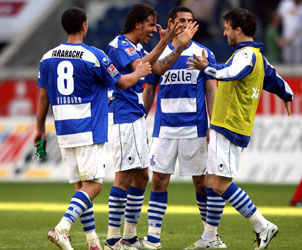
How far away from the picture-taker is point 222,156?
7492mm

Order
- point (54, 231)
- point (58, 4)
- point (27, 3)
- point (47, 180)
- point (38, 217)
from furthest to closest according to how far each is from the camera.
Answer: point (27, 3) → point (58, 4) → point (47, 180) → point (38, 217) → point (54, 231)

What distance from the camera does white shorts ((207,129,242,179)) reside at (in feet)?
24.5

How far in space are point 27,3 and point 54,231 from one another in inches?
632

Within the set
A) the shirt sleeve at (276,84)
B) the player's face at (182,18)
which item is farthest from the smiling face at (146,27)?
the shirt sleeve at (276,84)

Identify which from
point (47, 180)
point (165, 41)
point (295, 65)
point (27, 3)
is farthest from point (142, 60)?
point (27, 3)

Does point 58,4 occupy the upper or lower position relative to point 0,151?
upper

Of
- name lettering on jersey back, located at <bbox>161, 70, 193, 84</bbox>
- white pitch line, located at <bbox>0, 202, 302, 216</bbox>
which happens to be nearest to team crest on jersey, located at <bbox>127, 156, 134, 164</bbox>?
name lettering on jersey back, located at <bbox>161, 70, 193, 84</bbox>

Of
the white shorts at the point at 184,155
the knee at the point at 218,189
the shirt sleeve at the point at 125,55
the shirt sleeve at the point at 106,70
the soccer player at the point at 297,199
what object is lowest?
the soccer player at the point at 297,199

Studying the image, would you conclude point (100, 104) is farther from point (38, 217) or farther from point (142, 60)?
point (38, 217)

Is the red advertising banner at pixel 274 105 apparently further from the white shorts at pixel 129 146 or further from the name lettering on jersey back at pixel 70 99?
the name lettering on jersey back at pixel 70 99

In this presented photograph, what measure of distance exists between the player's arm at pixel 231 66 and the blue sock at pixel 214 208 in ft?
4.40

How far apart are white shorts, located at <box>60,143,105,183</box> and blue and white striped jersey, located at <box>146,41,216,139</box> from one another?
1.20 metres

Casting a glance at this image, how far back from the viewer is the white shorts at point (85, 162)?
714 centimetres

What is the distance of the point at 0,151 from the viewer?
1681 centimetres
